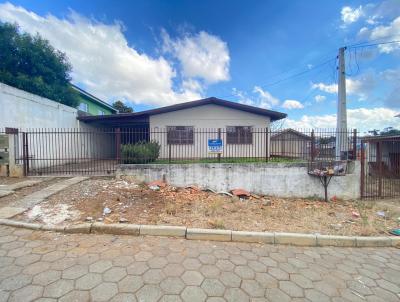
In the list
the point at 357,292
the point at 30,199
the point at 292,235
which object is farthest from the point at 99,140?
the point at 357,292

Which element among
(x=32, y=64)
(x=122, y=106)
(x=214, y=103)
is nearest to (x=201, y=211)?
(x=214, y=103)

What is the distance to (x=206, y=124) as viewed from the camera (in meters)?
12.6

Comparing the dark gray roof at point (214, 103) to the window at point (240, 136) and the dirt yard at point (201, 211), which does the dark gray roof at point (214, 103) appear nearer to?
the window at point (240, 136)

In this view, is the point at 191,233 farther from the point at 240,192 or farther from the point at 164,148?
the point at 164,148

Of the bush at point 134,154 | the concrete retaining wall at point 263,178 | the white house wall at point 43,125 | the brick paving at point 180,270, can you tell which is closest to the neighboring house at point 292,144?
the concrete retaining wall at point 263,178

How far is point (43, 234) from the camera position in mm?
3543

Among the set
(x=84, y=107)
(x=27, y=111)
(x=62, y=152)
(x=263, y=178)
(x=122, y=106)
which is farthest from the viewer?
(x=122, y=106)

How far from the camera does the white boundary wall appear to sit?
7.87m

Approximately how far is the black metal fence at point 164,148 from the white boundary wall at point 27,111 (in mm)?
405

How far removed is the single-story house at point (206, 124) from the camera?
12242 mm

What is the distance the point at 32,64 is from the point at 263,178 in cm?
1584

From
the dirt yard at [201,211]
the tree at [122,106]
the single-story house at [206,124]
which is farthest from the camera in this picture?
the tree at [122,106]

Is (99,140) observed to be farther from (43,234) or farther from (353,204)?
(353,204)

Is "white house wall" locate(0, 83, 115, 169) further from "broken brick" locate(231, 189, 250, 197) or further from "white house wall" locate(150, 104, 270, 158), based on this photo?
"broken brick" locate(231, 189, 250, 197)
